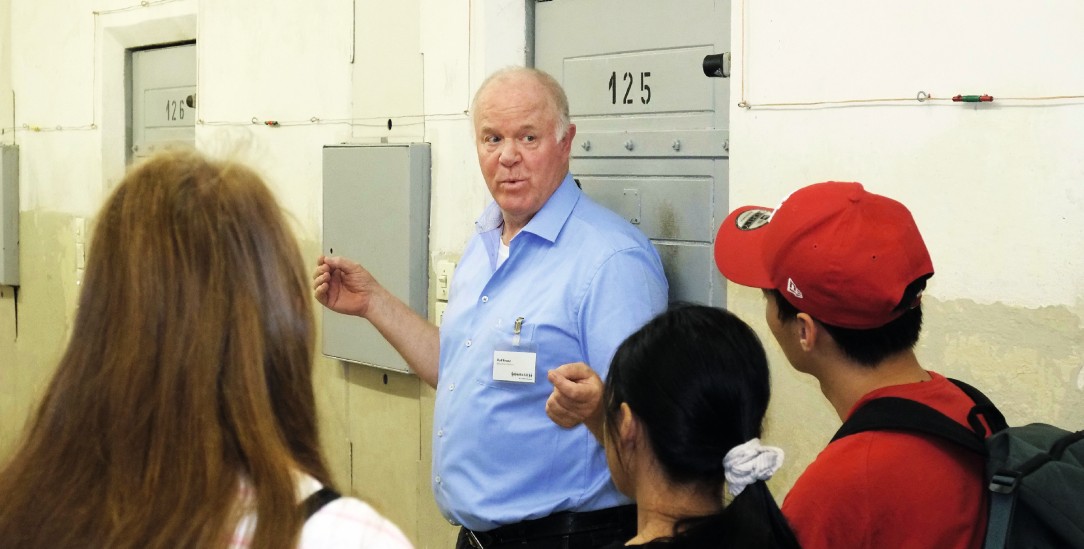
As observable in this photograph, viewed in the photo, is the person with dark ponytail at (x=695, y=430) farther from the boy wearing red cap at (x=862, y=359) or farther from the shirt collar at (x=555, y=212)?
the shirt collar at (x=555, y=212)

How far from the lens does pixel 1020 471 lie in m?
1.47

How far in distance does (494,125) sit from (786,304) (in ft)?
4.24

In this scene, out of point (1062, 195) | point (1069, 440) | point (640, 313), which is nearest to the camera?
point (1069, 440)

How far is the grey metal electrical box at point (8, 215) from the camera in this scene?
652cm

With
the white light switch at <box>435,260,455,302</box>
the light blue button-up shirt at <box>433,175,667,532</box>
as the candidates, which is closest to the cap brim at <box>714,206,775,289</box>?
the light blue button-up shirt at <box>433,175,667,532</box>

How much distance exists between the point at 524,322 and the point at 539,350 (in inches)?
3.2

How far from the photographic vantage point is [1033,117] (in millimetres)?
2340

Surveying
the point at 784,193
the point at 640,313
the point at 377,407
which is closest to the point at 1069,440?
the point at 640,313

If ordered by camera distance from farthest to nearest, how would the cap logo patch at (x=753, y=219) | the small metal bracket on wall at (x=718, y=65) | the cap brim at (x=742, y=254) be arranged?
the small metal bracket on wall at (x=718, y=65) → the cap logo patch at (x=753, y=219) → the cap brim at (x=742, y=254)

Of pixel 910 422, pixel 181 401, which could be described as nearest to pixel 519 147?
pixel 910 422

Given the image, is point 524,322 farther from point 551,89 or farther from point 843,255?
point 843,255

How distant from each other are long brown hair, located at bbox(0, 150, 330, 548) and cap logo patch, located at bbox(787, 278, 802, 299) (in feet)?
2.59

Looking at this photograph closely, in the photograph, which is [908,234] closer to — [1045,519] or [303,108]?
[1045,519]

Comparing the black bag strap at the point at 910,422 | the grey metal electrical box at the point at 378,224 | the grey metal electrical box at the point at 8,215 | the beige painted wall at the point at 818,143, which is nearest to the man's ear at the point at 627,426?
the black bag strap at the point at 910,422
